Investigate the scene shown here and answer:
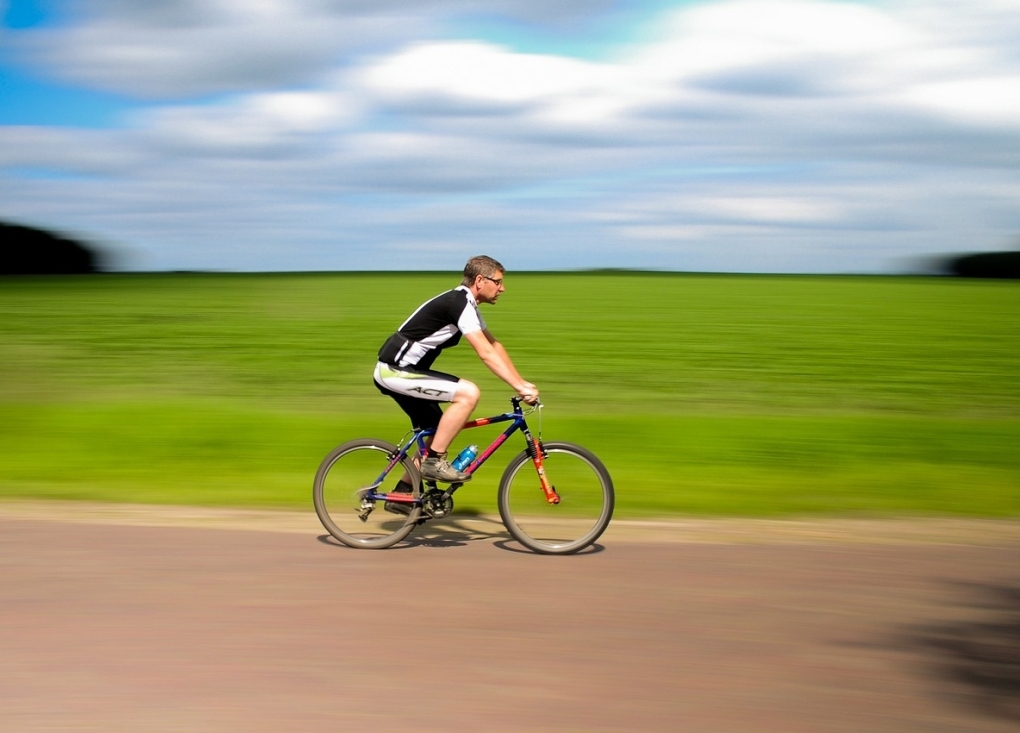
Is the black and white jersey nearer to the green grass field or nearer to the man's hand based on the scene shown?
the man's hand

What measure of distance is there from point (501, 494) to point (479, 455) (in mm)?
435

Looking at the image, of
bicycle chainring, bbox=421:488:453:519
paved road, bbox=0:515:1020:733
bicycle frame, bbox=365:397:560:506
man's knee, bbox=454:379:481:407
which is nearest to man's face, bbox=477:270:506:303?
man's knee, bbox=454:379:481:407

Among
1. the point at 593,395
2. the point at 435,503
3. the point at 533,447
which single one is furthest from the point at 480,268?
the point at 593,395

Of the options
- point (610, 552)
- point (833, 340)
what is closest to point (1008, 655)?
point (610, 552)

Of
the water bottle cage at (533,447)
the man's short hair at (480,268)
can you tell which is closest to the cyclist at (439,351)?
the man's short hair at (480,268)

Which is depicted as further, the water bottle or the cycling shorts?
the water bottle

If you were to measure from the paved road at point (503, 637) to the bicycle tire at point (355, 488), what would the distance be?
0.25m

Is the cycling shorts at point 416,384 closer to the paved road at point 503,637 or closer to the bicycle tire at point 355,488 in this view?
the bicycle tire at point 355,488

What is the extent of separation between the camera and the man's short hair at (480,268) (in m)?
7.57

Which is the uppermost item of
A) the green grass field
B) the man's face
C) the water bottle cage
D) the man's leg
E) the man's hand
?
the man's face

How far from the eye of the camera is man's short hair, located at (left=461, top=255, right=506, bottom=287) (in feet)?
24.8

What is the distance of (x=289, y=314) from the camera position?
3594 centimetres

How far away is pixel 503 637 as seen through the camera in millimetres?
5332

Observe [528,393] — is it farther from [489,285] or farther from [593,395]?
[593,395]
